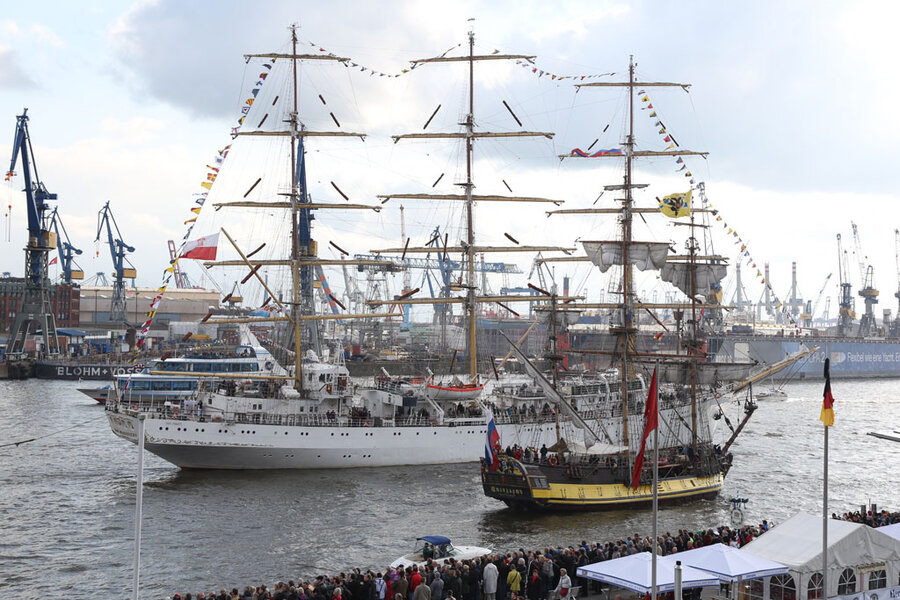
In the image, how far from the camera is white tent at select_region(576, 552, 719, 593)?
69.1ft

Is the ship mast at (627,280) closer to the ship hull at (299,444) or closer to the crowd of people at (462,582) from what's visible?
the ship hull at (299,444)

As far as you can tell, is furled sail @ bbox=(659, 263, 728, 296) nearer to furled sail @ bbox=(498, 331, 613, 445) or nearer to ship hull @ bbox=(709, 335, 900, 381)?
furled sail @ bbox=(498, 331, 613, 445)

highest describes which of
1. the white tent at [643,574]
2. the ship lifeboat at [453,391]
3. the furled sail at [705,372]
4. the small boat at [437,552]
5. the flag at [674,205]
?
the flag at [674,205]

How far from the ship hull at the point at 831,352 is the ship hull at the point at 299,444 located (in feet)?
326

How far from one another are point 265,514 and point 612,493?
1461 cm

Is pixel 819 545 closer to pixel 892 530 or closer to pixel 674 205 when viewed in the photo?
pixel 892 530

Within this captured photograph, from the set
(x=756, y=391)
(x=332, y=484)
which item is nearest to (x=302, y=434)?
(x=332, y=484)

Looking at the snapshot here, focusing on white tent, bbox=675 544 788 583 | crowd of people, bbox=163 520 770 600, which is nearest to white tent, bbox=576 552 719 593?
white tent, bbox=675 544 788 583

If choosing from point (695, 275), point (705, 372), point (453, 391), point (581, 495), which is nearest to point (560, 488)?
point (581, 495)

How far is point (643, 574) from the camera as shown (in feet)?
70.5

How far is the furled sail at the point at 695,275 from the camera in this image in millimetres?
51594

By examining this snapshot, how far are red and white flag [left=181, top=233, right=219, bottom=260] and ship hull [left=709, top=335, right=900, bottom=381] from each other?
10654cm

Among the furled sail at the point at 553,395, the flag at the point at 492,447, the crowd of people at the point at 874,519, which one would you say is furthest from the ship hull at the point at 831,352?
the crowd of people at the point at 874,519

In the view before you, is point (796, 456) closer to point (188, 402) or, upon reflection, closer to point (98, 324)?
point (188, 402)
